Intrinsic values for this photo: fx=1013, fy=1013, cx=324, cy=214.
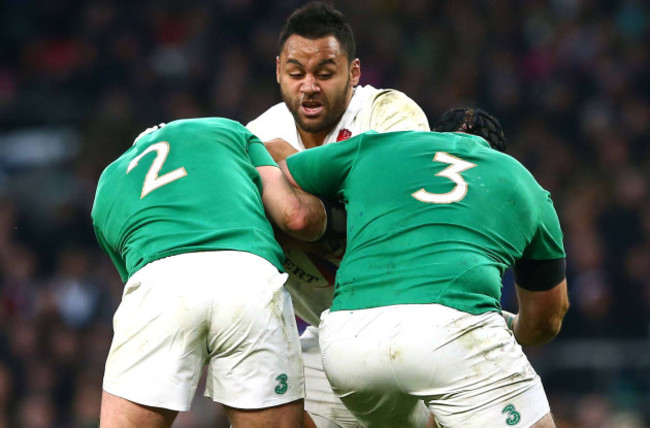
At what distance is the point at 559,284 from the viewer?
4031 millimetres

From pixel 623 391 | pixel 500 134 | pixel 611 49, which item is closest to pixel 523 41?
pixel 611 49

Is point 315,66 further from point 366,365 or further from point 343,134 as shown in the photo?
point 366,365

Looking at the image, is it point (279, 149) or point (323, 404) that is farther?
point (323, 404)

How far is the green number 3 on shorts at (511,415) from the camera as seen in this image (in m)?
3.36

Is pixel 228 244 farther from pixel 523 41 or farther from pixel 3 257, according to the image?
pixel 523 41

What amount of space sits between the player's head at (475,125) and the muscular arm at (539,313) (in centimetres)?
60

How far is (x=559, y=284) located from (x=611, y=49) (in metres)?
7.57

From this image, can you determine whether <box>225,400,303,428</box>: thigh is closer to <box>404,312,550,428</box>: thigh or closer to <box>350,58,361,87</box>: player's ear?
<box>404,312,550,428</box>: thigh

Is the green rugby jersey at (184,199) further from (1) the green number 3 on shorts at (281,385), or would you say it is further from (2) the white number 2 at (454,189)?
(2) the white number 2 at (454,189)

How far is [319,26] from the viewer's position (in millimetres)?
4621

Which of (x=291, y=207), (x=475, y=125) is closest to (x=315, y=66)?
(x=475, y=125)

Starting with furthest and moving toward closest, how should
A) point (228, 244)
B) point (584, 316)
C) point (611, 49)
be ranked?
point (611, 49)
point (584, 316)
point (228, 244)

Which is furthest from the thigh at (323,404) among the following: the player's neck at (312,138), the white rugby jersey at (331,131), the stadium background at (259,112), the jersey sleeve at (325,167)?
Result: the stadium background at (259,112)

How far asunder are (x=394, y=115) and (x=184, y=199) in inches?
46.5
